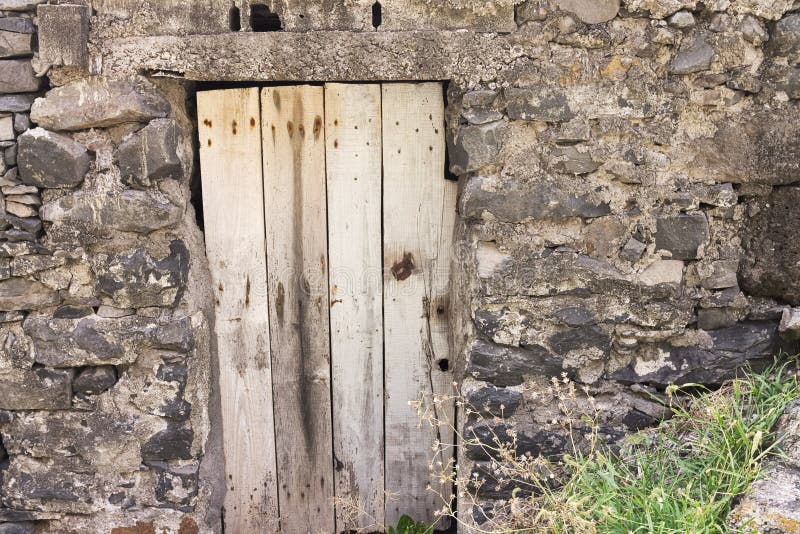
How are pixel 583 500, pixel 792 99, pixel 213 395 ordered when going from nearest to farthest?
pixel 583 500 → pixel 792 99 → pixel 213 395

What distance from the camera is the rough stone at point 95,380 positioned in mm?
2436

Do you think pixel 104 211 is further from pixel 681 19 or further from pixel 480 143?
pixel 681 19

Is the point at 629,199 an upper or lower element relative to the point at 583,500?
upper

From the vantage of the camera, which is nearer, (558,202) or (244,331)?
(558,202)

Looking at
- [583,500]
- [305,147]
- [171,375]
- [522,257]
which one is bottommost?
[583,500]

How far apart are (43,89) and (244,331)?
109 centimetres

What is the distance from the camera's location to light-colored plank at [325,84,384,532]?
100 inches

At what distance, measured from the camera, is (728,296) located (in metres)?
2.38

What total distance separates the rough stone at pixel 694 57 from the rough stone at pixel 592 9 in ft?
0.84

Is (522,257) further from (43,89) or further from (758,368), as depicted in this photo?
(43,89)

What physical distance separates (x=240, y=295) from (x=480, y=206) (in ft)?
3.23

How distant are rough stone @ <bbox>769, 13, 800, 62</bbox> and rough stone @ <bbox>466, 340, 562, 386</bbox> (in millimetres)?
1238

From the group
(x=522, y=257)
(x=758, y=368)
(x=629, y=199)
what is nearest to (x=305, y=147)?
(x=522, y=257)

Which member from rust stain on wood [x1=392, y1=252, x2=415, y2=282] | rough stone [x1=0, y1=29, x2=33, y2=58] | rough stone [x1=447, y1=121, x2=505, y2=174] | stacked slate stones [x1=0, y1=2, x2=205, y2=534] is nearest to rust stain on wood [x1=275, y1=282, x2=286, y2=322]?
stacked slate stones [x1=0, y1=2, x2=205, y2=534]
